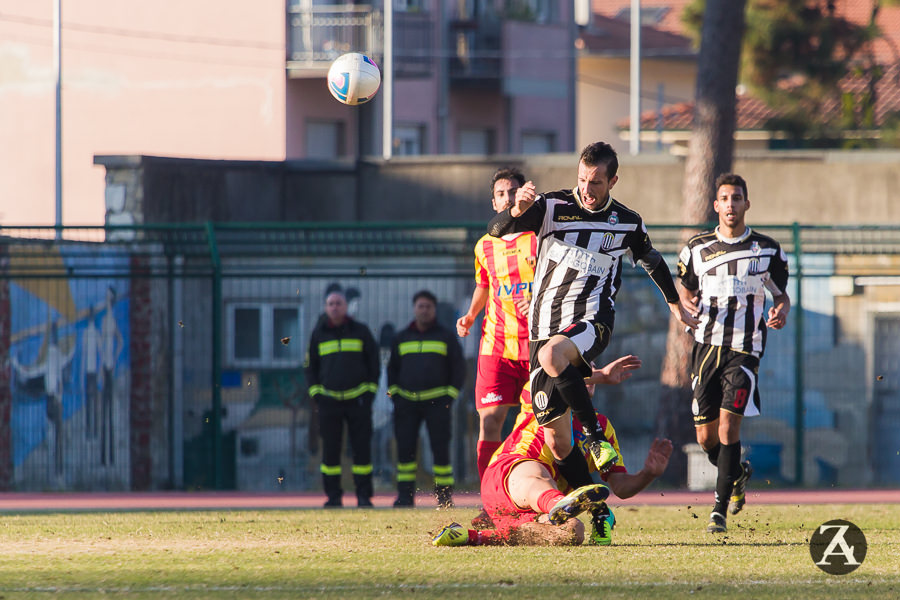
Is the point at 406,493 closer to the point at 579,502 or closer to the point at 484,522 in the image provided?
the point at 484,522

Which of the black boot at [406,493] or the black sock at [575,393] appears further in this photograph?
the black boot at [406,493]

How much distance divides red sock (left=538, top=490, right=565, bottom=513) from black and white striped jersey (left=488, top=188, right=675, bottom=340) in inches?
33.6

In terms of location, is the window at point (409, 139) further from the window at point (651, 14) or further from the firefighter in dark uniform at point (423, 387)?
the window at point (651, 14)

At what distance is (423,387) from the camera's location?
12633 millimetres

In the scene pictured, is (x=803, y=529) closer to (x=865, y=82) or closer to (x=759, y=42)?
(x=759, y=42)

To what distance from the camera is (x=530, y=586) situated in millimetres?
6270

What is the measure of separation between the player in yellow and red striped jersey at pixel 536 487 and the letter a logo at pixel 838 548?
0.98m

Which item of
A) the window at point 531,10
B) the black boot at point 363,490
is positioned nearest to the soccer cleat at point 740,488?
the black boot at point 363,490

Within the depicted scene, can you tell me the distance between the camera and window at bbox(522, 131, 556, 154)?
36938mm

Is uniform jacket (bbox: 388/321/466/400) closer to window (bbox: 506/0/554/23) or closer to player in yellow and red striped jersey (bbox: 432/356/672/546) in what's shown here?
player in yellow and red striped jersey (bbox: 432/356/672/546)

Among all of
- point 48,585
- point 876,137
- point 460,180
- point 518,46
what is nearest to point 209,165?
point 460,180

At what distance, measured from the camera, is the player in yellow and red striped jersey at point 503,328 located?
909 centimetres

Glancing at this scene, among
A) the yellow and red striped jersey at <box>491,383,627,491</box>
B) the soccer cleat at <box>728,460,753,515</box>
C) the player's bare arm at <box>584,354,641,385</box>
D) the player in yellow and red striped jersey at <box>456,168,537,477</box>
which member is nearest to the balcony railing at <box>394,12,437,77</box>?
the player in yellow and red striped jersey at <box>456,168,537,477</box>

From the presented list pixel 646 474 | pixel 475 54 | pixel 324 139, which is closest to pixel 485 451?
pixel 646 474
